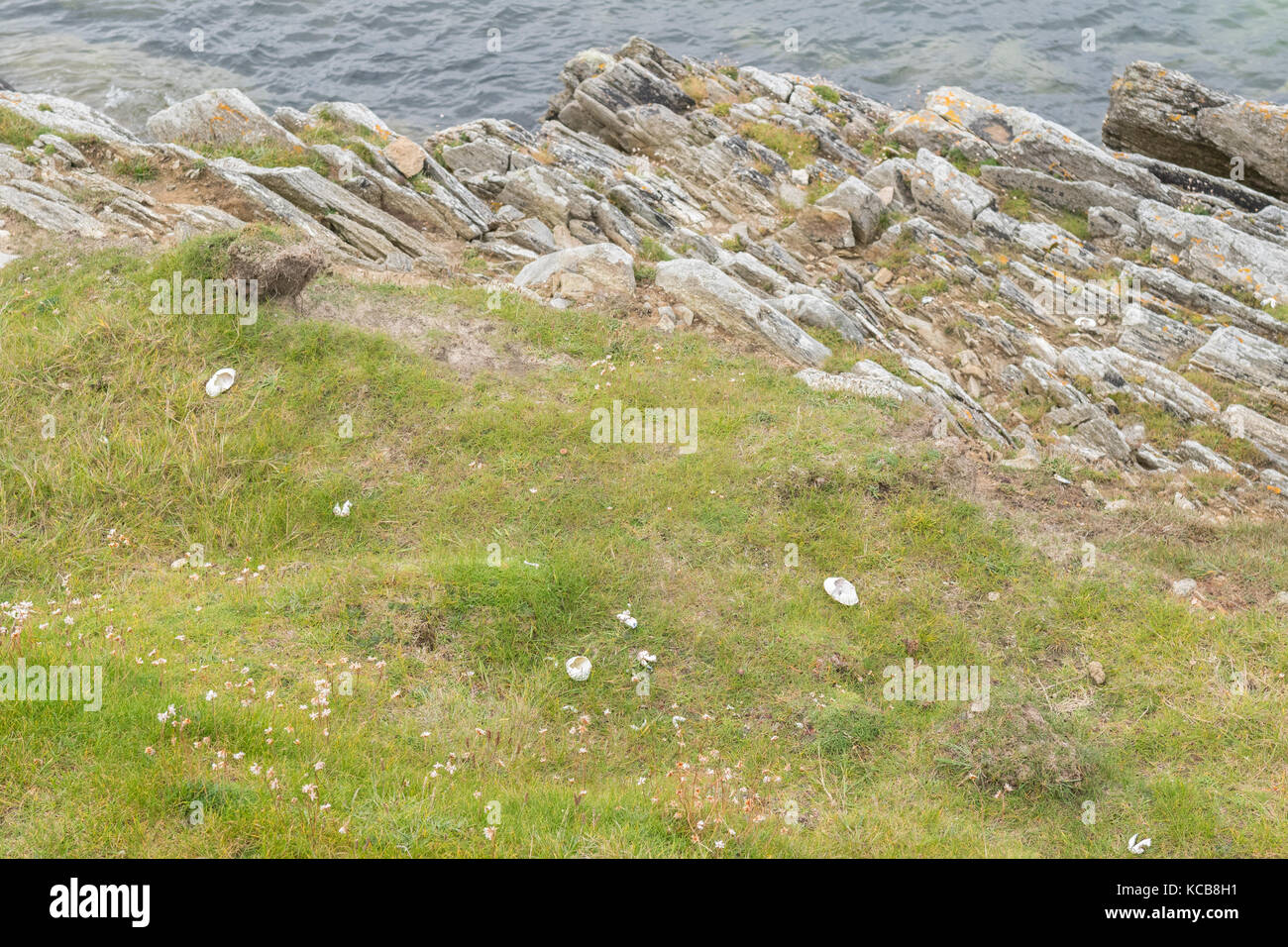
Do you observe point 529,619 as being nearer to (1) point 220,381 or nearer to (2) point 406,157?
(1) point 220,381

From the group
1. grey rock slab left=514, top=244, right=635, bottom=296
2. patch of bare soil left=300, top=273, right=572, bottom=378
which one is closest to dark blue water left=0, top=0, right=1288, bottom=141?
grey rock slab left=514, top=244, right=635, bottom=296

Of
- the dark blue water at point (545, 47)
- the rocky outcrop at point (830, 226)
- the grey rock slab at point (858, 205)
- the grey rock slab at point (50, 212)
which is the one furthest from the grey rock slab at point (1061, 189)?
the grey rock slab at point (50, 212)

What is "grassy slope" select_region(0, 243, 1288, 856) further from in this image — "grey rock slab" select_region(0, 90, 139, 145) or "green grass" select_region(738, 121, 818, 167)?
"green grass" select_region(738, 121, 818, 167)

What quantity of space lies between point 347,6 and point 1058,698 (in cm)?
5393

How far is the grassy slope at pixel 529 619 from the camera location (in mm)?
8227

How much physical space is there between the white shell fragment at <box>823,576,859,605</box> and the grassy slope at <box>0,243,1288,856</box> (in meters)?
0.19

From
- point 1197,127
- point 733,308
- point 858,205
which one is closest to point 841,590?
point 733,308

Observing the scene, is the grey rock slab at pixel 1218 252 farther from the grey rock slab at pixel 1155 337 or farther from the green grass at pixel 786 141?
the green grass at pixel 786 141

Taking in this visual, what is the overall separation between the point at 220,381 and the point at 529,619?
7.34 meters

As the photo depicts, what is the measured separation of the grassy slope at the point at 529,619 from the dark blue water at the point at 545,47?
1047 inches

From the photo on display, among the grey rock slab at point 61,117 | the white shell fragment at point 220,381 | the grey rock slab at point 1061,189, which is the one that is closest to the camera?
the white shell fragment at point 220,381

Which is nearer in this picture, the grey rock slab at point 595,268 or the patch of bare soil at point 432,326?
the patch of bare soil at point 432,326

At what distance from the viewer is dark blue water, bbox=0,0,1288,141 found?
39.5 meters

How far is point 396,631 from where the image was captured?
1096 centimetres
